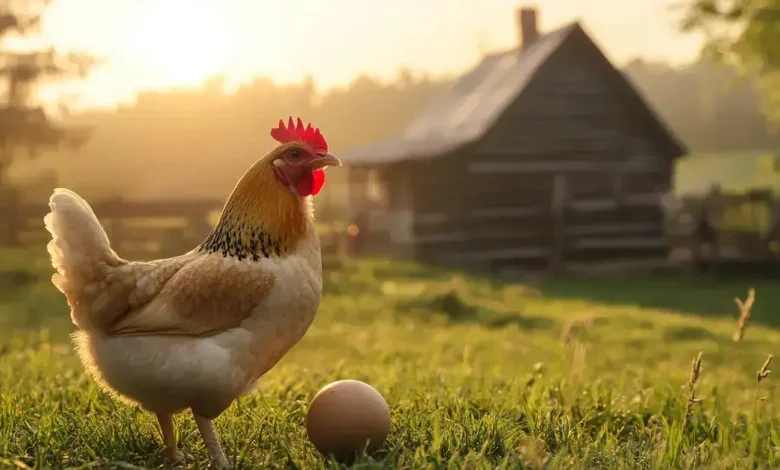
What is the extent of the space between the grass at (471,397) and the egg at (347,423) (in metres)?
0.10

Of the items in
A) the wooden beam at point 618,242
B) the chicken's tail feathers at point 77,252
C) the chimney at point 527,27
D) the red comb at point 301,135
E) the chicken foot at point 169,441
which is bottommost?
the wooden beam at point 618,242

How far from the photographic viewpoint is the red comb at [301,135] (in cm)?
384

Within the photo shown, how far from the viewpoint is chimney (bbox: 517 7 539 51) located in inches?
862

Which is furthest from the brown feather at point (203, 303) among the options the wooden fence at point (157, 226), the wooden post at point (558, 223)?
the wooden post at point (558, 223)

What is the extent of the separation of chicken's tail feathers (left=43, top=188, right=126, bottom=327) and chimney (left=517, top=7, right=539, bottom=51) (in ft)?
65.0

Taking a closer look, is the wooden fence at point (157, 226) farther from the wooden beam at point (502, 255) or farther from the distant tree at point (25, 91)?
the distant tree at point (25, 91)

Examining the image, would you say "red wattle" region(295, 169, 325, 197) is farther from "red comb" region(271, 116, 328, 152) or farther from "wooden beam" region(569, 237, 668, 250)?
"wooden beam" region(569, 237, 668, 250)

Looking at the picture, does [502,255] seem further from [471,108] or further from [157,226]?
[157,226]

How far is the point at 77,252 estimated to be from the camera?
356cm

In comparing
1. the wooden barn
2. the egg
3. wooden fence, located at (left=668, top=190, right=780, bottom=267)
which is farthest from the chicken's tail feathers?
wooden fence, located at (left=668, top=190, right=780, bottom=267)

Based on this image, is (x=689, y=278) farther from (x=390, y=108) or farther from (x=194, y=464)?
(x=390, y=108)

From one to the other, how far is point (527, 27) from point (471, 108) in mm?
3271

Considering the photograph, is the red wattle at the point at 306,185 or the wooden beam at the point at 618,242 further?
the wooden beam at the point at 618,242

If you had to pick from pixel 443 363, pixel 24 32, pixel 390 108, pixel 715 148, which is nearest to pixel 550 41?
pixel 443 363
